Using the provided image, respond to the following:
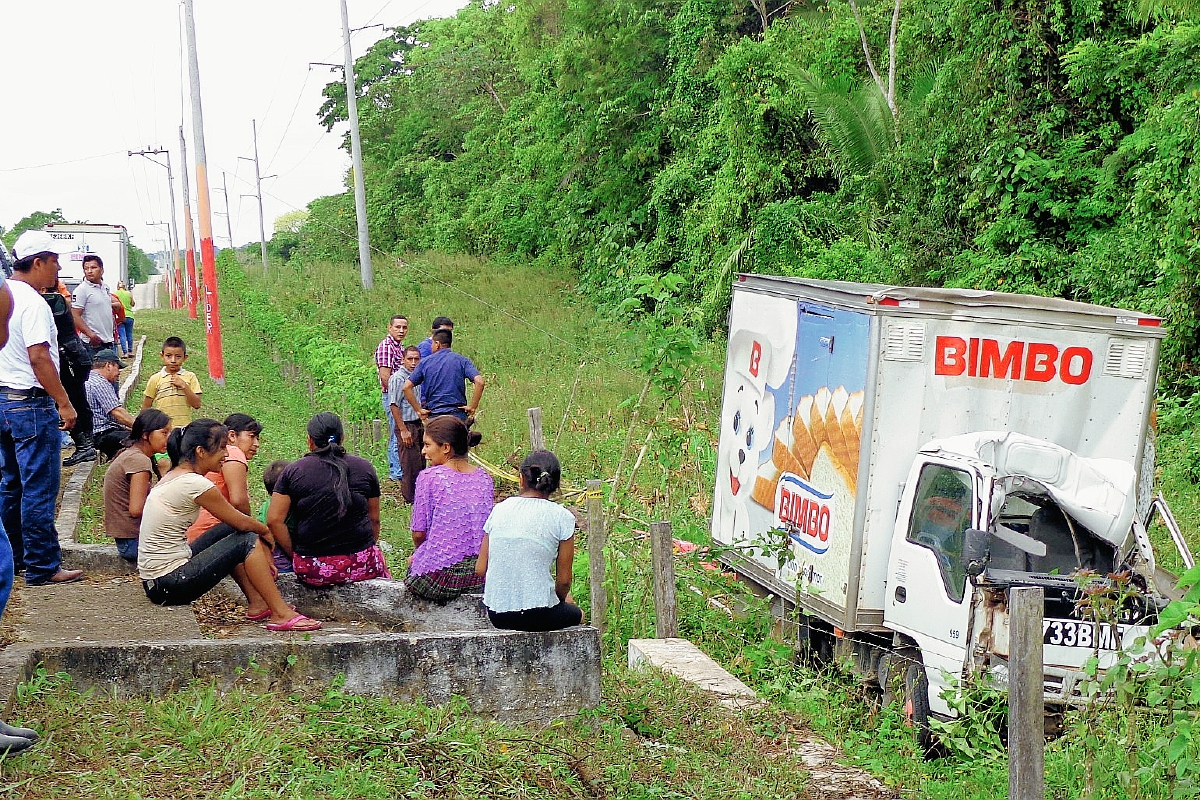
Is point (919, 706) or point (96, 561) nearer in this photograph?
point (919, 706)

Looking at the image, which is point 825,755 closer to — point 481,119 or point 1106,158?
point 1106,158

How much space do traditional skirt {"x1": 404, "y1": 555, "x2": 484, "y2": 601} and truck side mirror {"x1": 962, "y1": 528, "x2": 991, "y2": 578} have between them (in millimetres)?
2833

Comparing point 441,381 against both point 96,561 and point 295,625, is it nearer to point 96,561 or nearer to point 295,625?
point 96,561

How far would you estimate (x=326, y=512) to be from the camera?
270 inches

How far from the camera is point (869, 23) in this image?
21.9 meters

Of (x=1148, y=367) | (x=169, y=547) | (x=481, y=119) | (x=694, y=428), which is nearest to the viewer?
(x=169, y=547)

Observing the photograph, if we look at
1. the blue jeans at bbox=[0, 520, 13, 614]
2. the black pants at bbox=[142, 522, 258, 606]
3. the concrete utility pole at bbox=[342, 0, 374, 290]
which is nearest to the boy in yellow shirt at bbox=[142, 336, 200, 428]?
the black pants at bbox=[142, 522, 258, 606]

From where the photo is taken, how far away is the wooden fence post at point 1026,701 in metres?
5.05

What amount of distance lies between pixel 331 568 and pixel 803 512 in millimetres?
Answer: 3535

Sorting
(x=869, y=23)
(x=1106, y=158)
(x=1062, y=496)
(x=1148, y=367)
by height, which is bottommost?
(x=1062, y=496)

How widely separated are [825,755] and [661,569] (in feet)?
7.56

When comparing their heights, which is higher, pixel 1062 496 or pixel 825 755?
pixel 1062 496

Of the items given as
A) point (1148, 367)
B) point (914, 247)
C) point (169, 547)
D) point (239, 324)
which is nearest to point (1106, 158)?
point (914, 247)

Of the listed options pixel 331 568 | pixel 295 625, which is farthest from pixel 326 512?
pixel 295 625
